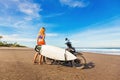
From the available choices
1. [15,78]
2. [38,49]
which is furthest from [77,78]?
[38,49]

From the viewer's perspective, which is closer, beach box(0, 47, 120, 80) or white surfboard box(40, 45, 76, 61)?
beach box(0, 47, 120, 80)

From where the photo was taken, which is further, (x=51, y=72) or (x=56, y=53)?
(x=56, y=53)

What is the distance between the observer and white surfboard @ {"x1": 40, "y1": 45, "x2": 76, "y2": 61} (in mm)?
11156

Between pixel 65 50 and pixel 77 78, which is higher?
pixel 65 50

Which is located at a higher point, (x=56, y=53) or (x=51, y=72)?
(x=56, y=53)

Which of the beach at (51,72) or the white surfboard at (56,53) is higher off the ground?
the white surfboard at (56,53)

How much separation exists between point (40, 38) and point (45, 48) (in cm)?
69

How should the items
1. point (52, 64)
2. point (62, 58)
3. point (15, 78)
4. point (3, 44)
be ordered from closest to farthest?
point (15, 78)
point (62, 58)
point (52, 64)
point (3, 44)

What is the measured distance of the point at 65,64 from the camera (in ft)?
38.6

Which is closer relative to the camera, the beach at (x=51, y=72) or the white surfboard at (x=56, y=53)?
the beach at (x=51, y=72)

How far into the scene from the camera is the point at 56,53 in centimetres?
1137

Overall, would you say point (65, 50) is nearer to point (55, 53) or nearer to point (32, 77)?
point (55, 53)

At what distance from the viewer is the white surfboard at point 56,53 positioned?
11156 millimetres

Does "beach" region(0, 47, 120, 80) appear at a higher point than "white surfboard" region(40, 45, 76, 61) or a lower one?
lower
